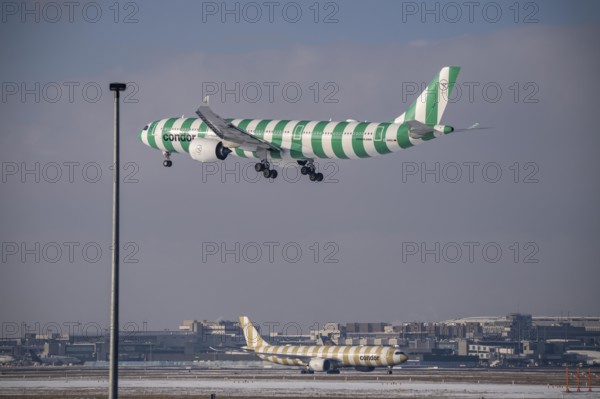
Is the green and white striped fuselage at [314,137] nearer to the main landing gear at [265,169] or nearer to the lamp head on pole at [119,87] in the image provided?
the main landing gear at [265,169]

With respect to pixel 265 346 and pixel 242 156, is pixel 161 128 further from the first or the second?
pixel 265 346

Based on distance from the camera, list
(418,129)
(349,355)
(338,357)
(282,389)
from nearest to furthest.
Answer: (418,129)
(282,389)
(349,355)
(338,357)

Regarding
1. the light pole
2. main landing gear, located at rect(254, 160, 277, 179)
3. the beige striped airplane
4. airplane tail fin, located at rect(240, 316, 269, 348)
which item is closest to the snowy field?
the beige striped airplane

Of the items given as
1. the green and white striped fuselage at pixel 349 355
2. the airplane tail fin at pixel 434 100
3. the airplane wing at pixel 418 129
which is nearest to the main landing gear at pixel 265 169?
the airplane tail fin at pixel 434 100

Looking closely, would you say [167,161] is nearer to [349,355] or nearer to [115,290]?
[349,355]

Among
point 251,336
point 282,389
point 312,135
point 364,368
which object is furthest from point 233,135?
point 251,336

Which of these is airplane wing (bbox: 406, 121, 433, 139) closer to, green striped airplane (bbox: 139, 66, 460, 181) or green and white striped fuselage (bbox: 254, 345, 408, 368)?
green striped airplane (bbox: 139, 66, 460, 181)
